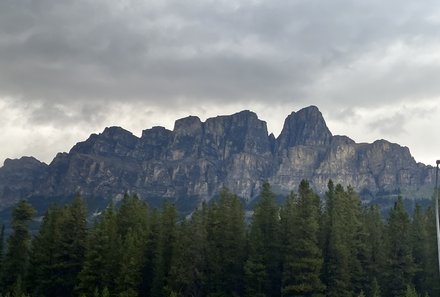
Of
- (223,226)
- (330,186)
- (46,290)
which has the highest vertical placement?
(330,186)

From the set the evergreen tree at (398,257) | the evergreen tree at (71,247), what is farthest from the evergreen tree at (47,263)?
the evergreen tree at (398,257)

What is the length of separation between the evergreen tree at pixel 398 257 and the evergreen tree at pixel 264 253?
15567 mm

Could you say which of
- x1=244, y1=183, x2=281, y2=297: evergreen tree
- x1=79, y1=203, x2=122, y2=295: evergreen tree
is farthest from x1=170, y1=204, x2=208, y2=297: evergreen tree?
x1=79, y1=203, x2=122, y2=295: evergreen tree

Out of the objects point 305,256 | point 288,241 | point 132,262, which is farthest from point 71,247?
point 305,256

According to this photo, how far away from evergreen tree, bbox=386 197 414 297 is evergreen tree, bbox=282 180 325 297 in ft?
38.2

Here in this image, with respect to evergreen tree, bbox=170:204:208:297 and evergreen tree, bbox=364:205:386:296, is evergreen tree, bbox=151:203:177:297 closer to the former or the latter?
evergreen tree, bbox=170:204:208:297

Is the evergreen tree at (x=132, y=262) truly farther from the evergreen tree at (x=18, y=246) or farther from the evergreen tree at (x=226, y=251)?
the evergreen tree at (x=18, y=246)

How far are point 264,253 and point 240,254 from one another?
4.49 meters

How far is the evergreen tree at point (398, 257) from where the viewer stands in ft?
252

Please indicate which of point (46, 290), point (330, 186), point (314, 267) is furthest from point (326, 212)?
point (46, 290)

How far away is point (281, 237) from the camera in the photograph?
78.2 metres

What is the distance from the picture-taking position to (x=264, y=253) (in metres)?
77.6

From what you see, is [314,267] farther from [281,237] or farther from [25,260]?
[25,260]

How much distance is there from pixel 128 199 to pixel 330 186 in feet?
113
